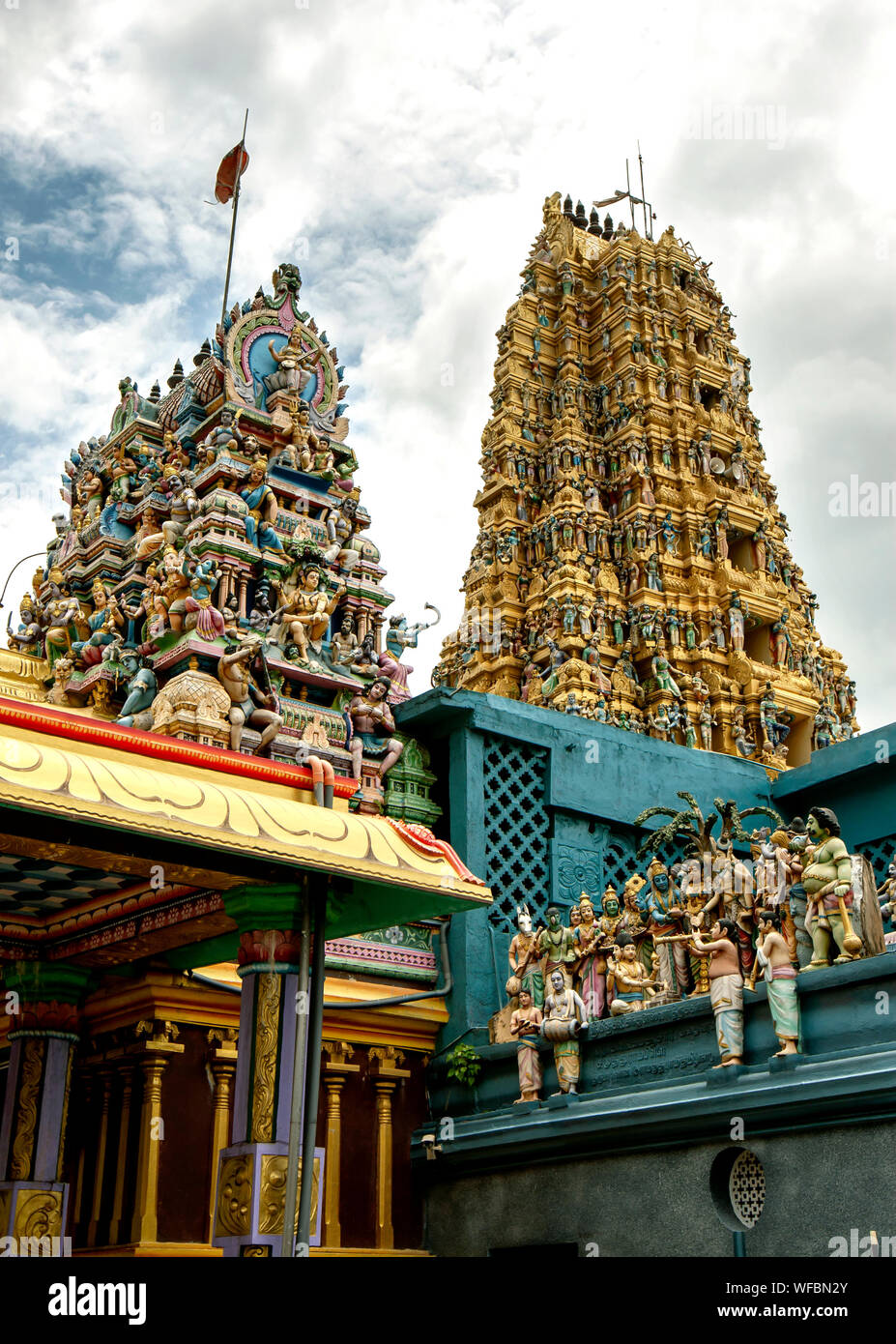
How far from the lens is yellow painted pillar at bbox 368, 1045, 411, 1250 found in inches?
616

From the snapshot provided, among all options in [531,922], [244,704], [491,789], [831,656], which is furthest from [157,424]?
[831,656]

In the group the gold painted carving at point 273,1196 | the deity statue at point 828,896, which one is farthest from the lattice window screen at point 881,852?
the gold painted carving at point 273,1196

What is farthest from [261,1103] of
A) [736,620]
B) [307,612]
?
[736,620]

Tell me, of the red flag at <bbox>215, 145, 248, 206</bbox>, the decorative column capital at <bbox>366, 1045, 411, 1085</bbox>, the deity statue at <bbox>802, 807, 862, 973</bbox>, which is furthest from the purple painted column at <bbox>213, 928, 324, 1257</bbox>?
the red flag at <bbox>215, 145, 248, 206</bbox>

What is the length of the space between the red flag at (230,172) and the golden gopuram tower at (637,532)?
41.6ft

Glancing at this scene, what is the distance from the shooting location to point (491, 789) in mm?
17828

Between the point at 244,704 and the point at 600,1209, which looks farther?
the point at 244,704

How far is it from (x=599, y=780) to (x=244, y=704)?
5.08 meters

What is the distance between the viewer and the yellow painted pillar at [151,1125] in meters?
14.0

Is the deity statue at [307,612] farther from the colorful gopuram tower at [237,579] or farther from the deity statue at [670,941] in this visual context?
the deity statue at [670,941]

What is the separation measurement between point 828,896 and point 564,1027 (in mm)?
3466

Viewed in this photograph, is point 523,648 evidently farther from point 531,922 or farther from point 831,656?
point 531,922

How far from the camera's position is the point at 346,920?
34.7 ft

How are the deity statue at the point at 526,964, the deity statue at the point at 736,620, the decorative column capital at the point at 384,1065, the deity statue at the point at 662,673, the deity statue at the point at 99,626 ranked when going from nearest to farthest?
the deity statue at the point at 526,964 < the decorative column capital at the point at 384,1065 < the deity statue at the point at 99,626 < the deity statue at the point at 662,673 < the deity statue at the point at 736,620
